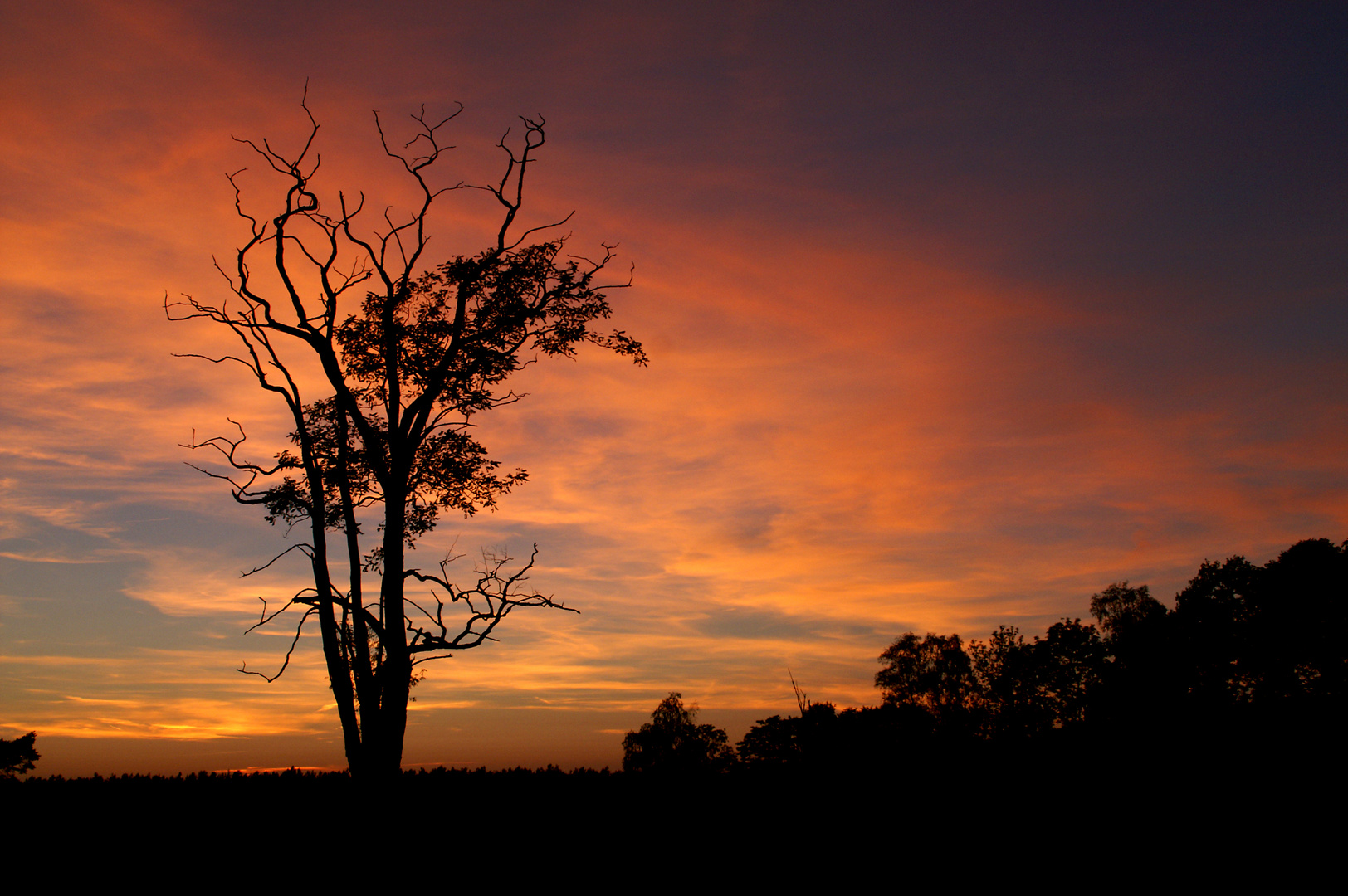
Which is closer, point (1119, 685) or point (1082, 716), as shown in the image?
point (1119, 685)

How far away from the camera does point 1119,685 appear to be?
63.9m

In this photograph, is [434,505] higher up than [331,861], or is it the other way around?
[434,505]

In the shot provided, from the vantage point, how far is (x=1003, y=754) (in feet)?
71.6

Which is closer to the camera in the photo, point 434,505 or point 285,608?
point 285,608

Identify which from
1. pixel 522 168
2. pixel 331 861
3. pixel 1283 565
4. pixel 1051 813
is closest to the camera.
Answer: pixel 331 861

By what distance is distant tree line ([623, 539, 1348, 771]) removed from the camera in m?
24.4

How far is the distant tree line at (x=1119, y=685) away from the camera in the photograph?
24375 mm

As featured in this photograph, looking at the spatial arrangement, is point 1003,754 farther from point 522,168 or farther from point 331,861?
point 522,168

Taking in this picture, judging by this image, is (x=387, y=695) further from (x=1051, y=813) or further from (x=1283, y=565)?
(x=1283, y=565)

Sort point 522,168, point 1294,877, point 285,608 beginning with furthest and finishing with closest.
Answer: point 522,168 < point 285,608 < point 1294,877

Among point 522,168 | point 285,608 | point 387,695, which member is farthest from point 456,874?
point 522,168

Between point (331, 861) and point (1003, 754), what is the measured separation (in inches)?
676

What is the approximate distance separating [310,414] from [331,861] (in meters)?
13.7

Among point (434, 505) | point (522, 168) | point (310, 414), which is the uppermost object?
point (522, 168)
